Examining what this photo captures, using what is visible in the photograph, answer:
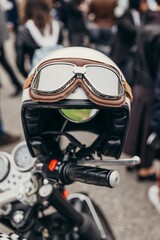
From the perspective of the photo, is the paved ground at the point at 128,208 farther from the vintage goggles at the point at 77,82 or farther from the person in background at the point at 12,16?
the person in background at the point at 12,16

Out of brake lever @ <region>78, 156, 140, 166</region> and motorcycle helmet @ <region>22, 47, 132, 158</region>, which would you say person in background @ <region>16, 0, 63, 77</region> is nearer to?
motorcycle helmet @ <region>22, 47, 132, 158</region>

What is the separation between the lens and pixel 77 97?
1.15 m

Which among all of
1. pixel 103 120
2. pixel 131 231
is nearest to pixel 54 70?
pixel 103 120

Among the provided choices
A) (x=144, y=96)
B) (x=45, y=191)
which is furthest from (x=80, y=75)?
(x=144, y=96)

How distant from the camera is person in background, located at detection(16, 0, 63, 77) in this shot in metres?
2.61

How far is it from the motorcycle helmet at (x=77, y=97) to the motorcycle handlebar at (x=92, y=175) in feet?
0.46

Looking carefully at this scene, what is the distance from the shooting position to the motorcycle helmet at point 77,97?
114cm

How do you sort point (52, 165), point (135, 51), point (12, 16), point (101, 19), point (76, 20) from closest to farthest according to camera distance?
point (52, 165) < point (135, 51) < point (101, 19) < point (76, 20) < point (12, 16)

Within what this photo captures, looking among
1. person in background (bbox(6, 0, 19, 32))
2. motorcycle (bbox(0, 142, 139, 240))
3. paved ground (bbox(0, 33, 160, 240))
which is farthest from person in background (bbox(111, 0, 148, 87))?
person in background (bbox(6, 0, 19, 32))

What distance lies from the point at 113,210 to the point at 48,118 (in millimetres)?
1266

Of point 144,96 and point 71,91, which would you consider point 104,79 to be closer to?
point 71,91

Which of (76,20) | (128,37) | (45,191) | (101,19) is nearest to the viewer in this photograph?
(45,191)

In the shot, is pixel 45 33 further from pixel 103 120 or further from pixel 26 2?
pixel 103 120

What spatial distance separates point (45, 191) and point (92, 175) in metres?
0.28
